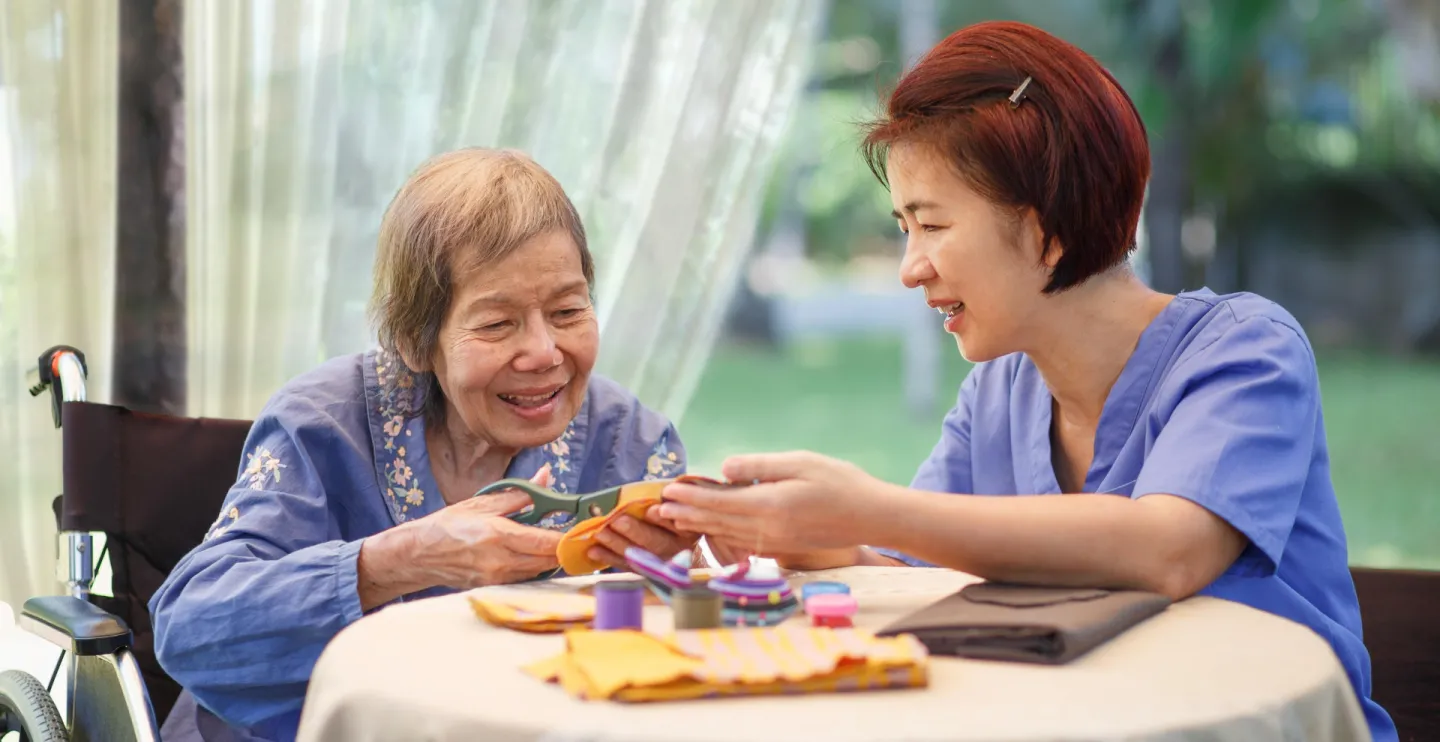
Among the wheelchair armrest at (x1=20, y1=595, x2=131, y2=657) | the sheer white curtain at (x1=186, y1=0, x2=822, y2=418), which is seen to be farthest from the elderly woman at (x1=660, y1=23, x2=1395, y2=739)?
the sheer white curtain at (x1=186, y1=0, x2=822, y2=418)

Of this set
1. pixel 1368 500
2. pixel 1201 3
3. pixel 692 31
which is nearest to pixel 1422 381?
pixel 1368 500

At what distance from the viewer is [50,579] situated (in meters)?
2.78

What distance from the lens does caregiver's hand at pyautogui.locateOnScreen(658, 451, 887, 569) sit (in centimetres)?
132

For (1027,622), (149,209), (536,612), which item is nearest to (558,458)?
(536,612)

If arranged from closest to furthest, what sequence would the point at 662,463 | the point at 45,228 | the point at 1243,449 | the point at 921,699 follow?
1. the point at 921,699
2. the point at 1243,449
3. the point at 662,463
4. the point at 45,228

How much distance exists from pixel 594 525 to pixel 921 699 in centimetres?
52

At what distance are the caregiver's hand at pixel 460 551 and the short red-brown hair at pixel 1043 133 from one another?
0.62m

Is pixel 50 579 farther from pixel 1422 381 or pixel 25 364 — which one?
pixel 1422 381

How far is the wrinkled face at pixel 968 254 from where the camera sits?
1.63 m

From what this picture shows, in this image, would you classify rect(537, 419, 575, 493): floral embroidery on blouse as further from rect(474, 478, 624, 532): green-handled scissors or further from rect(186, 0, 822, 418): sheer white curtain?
rect(186, 0, 822, 418): sheer white curtain

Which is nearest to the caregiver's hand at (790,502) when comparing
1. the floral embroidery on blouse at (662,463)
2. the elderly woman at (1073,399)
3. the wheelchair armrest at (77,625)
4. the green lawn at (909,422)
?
the elderly woman at (1073,399)

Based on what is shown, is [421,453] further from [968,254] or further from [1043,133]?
[1043,133]

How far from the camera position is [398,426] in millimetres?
1829

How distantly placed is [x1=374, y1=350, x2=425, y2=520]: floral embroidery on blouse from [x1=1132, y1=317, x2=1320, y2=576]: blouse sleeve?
912 mm
